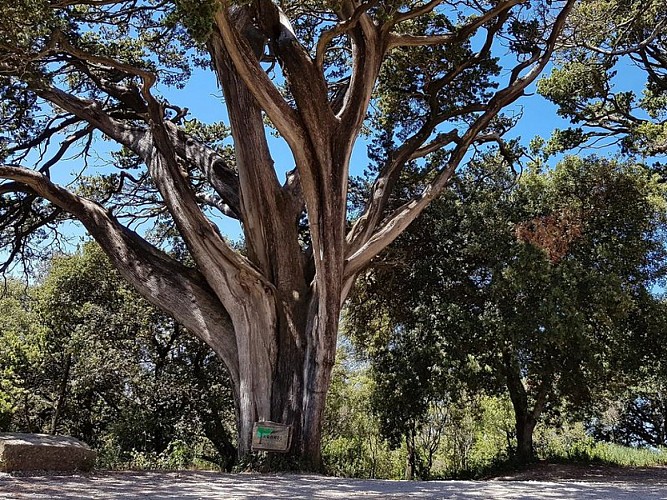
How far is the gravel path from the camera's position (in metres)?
4.00

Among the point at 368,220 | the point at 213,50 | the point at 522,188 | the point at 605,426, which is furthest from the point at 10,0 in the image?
the point at 605,426

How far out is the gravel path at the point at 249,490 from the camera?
13.1ft

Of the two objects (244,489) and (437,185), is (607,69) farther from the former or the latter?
(244,489)

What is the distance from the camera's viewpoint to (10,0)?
569 centimetres

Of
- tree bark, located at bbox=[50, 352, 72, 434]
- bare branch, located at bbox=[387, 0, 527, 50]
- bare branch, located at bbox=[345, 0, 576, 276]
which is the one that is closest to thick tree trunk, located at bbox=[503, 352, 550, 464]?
bare branch, located at bbox=[345, 0, 576, 276]

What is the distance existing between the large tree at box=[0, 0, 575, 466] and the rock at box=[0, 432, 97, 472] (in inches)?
82.5

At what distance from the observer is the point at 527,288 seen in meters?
9.61

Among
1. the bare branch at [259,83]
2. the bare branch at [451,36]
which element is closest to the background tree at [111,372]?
the bare branch at [259,83]

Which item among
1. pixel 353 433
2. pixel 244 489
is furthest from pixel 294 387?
pixel 353 433

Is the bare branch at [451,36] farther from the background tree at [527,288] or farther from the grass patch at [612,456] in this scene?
the grass patch at [612,456]

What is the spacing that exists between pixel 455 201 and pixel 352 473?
19.0 ft

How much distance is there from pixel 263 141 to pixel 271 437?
13.5 feet

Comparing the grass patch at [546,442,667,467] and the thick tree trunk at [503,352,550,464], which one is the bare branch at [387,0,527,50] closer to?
the thick tree trunk at [503,352,550,464]

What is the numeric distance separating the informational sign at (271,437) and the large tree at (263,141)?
168mm
